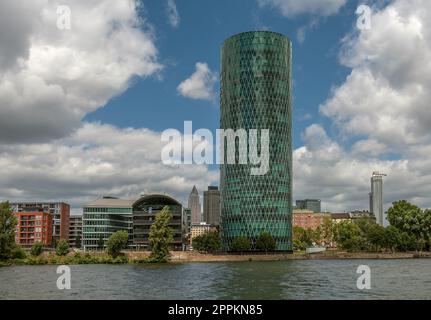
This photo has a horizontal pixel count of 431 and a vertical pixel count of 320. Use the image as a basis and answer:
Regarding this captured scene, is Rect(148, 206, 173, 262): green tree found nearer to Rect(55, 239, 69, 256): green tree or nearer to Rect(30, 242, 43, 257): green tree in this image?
Rect(55, 239, 69, 256): green tree

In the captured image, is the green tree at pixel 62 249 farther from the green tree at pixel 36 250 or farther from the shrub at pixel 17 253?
Answer: the shrub at pixel 17 253

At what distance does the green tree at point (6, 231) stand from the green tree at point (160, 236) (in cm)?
3856

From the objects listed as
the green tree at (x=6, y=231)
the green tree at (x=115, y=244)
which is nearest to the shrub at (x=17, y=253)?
the green tree at (x=6, y=231)

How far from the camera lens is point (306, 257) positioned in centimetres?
19812

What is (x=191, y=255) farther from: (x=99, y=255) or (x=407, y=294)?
(x=407, y=294)

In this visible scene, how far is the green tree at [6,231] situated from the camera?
136000mm

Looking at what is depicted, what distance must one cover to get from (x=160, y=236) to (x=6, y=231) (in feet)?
140

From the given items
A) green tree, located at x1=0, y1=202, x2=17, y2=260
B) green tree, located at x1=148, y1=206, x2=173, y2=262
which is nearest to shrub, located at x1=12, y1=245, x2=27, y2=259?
green tree, located at x1=0, y1=202, x2=17, y2=260

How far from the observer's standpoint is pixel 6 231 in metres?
139

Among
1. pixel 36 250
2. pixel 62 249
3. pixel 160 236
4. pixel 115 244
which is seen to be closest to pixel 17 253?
pixel 36 250

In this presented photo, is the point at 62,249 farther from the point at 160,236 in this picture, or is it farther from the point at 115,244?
the point at 160,236
